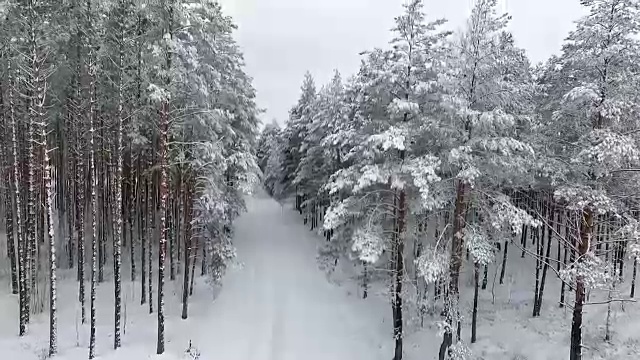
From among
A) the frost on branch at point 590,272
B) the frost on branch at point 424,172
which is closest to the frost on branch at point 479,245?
the frost on branch at point 424,172

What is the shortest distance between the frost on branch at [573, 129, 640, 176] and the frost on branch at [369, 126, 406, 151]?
4971mm

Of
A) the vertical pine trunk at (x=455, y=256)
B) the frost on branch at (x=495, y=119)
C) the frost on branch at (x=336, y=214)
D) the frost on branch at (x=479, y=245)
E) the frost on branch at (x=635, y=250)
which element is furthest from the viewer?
the frost on branch at (x=336, y=214)

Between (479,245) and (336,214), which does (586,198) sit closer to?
(479,245)

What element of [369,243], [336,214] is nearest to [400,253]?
[369,243]

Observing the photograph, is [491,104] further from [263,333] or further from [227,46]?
[227,46]

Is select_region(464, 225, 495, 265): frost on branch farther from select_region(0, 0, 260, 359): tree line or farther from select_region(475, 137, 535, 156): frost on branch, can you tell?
select_region(0, 0, 260, 359): tree line

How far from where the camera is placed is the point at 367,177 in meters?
12.9

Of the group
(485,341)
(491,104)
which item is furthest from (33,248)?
(485,341)

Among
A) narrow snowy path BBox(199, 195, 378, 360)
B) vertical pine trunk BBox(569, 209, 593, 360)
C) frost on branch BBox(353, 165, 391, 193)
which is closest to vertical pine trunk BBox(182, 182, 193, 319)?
narrow snowy path BBox(199, 195, 378, 360)

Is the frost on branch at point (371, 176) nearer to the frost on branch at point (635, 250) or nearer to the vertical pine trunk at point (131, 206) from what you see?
the frost on branch at point (635, 250)

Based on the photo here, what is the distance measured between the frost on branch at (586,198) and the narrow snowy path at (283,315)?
969cm

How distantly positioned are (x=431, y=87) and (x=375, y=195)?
15.2 feet

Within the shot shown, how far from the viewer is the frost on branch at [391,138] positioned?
487 inches

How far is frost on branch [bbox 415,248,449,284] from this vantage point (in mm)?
12672
